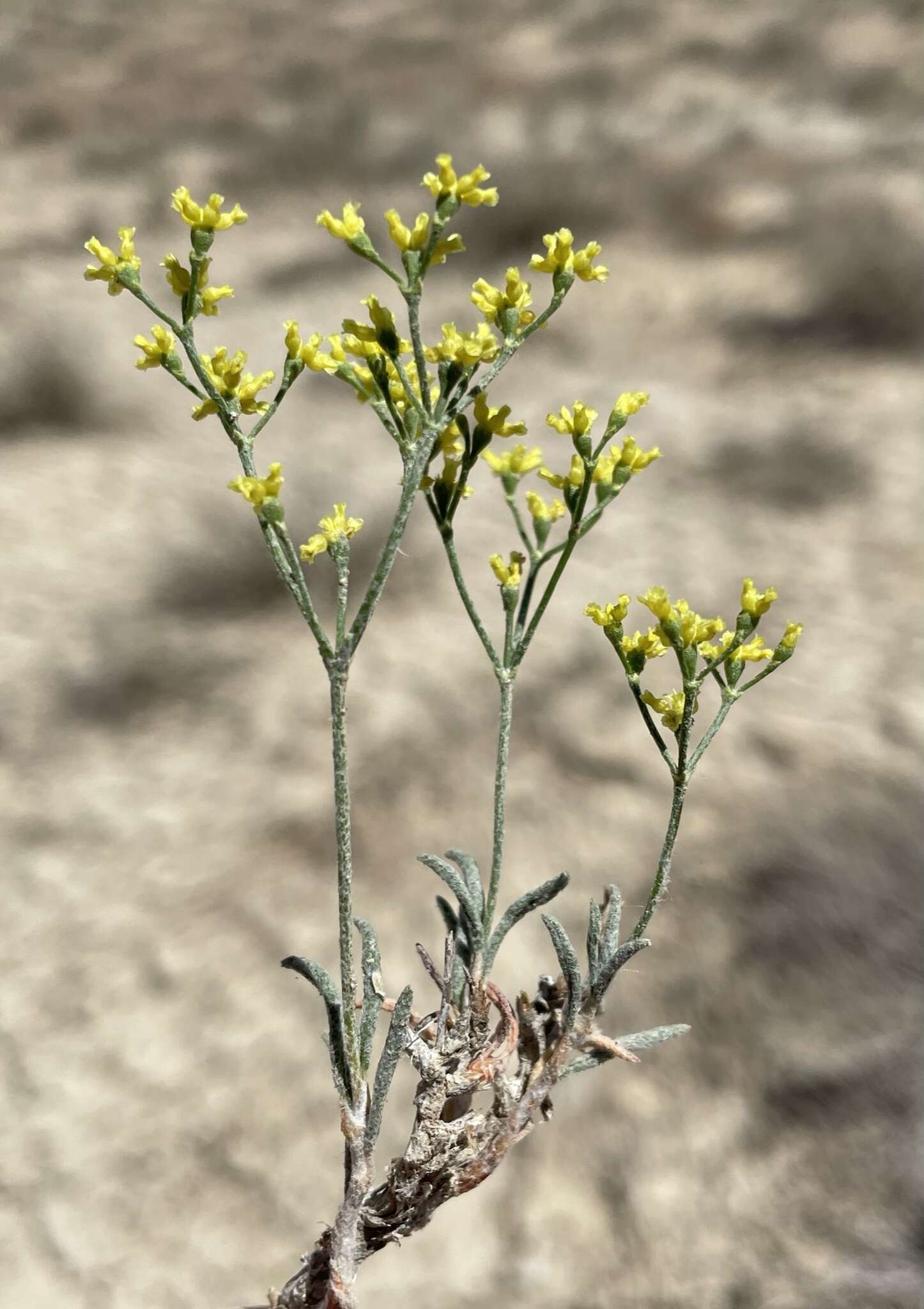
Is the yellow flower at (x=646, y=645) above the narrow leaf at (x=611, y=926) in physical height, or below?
above

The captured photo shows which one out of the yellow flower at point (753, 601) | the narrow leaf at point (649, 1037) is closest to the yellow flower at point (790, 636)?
the yellow flower at point (753, 601)

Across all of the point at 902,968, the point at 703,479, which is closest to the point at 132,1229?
the point at 902,968

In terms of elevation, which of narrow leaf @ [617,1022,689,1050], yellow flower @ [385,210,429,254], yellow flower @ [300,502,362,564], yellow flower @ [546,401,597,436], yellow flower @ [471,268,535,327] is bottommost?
narrow leaf @ [617,1022,689,1050]

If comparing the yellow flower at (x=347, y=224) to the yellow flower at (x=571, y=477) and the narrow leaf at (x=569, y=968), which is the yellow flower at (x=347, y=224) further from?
the narrow leaf at (x=569, y=968)

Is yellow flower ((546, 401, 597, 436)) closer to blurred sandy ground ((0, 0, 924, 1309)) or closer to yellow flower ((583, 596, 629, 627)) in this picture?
yellow flower ((583, 596, 629, 627))

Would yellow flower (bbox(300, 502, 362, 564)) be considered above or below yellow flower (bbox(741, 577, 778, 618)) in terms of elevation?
above

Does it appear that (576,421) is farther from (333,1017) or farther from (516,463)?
(333,1017)

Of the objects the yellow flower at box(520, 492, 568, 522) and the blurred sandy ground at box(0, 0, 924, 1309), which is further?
the blurred sandy ground at box(0, 0, 924, 1309)

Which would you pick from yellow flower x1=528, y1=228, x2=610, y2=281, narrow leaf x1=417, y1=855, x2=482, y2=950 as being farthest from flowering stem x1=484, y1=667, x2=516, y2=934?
yellow flower x1=528, y1=228, x2=610, y2=281
